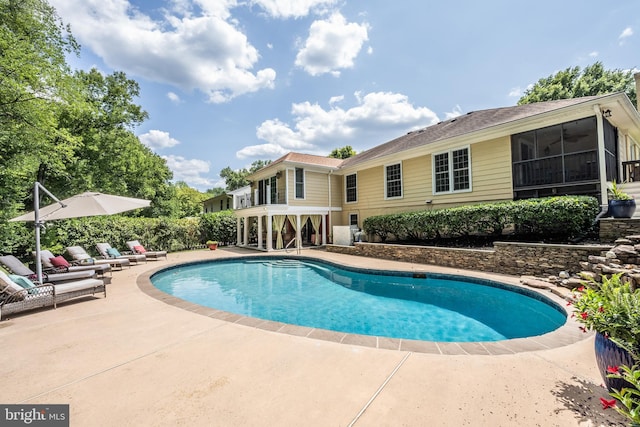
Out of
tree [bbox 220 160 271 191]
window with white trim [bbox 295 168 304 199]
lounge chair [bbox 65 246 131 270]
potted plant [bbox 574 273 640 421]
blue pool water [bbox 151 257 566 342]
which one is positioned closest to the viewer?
potted plant [bbox 574 273 640 421]

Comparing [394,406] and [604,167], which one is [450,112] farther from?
[394,406]

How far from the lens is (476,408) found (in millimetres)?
2184

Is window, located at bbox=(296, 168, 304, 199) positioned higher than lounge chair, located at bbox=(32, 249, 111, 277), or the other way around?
window, located at bbox=(296, 168, 304, 199)

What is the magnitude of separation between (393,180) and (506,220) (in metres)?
6.14

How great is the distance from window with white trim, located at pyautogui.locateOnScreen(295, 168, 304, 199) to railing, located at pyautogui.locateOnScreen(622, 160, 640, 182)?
1422cm

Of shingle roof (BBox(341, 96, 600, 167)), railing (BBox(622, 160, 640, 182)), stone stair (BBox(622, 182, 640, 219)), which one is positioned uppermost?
shingle roof (BBox(341, 96, 600, 167))

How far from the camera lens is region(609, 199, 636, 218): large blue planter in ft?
22.7

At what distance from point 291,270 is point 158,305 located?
5917 mm

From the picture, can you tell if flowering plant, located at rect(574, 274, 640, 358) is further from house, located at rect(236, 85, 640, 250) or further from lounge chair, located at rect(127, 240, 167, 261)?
lounge chair, located at rect(127, 240, 167, 261)

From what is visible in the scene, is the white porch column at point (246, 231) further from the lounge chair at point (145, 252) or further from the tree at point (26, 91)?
the tree at point (26, 91)

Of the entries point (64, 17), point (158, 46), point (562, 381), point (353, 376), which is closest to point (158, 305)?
point (353, 376)

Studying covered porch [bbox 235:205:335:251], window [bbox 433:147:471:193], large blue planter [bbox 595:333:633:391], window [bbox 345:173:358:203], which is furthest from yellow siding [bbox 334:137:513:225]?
large blue planter [bbox 595:333:633:391]

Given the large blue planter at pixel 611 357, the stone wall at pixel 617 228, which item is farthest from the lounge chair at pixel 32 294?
the stone wall at pixel 617 228

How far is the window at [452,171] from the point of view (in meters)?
11.1
